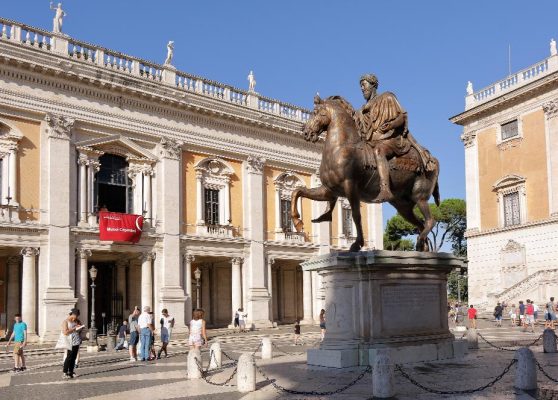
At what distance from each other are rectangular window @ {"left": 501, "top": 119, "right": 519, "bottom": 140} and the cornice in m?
1.07

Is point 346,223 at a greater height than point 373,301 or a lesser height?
greater

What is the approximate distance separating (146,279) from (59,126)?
7696 millimetres

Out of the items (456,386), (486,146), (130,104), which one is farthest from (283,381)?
(486,146)

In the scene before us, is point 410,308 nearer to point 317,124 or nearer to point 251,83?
point 317,124

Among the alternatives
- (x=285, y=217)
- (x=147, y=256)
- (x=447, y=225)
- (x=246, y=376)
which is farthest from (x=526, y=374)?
(x=447, y=225)

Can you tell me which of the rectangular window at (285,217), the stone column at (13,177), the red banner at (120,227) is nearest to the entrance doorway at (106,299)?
the red banner at (120,227)

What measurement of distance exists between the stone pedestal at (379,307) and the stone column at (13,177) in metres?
18.3

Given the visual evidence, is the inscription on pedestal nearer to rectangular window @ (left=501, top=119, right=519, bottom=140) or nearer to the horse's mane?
the horse's mane

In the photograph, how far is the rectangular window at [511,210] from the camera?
3981cm

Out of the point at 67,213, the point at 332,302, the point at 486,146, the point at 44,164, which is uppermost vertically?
the point at 486,146

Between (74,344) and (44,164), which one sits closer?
(74,344)

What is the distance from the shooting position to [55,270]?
27.0 meters

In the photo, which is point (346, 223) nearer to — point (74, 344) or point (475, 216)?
point (475, 216)

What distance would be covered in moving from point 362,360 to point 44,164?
20.4 metres
